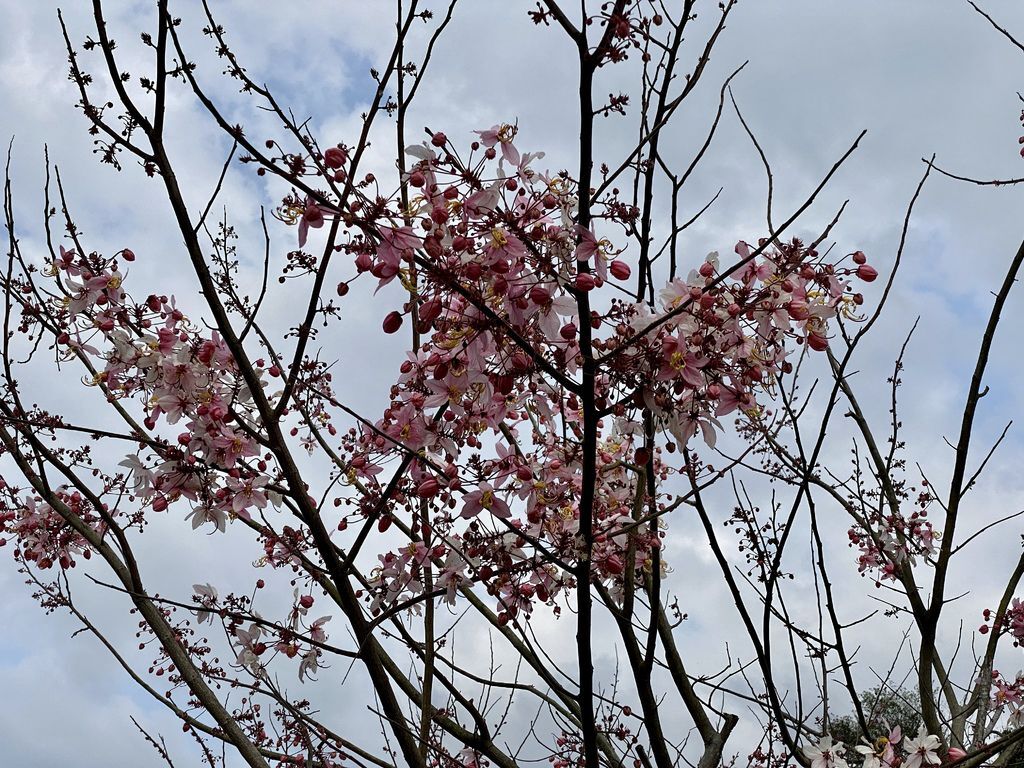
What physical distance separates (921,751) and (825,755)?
0.97ft

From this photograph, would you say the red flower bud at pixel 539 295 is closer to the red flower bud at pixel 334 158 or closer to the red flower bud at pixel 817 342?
the red flower bud at pixel 334 158

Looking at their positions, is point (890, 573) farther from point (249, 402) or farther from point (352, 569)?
point (249, 402)

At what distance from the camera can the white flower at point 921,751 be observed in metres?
2.90

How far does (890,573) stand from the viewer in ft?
14.2

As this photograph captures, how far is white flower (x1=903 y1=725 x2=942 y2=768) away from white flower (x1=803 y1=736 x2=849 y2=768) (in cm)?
20

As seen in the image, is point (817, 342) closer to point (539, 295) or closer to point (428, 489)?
point (539, 295)

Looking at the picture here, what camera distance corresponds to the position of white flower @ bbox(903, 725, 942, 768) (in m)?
2.90

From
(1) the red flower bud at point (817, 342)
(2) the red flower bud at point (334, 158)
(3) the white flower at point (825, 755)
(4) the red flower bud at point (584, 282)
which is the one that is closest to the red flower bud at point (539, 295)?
(4) the red flower bud at point (584, 282)

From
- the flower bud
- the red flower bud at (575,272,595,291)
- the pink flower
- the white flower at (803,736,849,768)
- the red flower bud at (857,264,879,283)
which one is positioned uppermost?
the red flower bud at (857,264,879,283)

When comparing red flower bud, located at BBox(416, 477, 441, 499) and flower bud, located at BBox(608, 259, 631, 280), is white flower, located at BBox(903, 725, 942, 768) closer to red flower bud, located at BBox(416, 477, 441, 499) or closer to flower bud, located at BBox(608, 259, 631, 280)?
red flower bud, located at BBox(416, 477, 441, 499)

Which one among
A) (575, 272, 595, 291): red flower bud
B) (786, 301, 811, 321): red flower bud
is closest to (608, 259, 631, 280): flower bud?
(575, 272, 595, 291): red flower bud

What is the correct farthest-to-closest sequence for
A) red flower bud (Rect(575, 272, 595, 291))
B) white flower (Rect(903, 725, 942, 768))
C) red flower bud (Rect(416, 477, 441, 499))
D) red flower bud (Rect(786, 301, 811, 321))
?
white flower (Rect(903, 725, 942, 768)) < red flower bud (Rect(416, 477, 441, 499)) < red flower bud (Rect(786, 301, 811, 321)) < red flower bud (Rect(575, 272, 595, 291))

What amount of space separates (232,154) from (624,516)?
5.39ft

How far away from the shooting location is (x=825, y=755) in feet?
9.80
